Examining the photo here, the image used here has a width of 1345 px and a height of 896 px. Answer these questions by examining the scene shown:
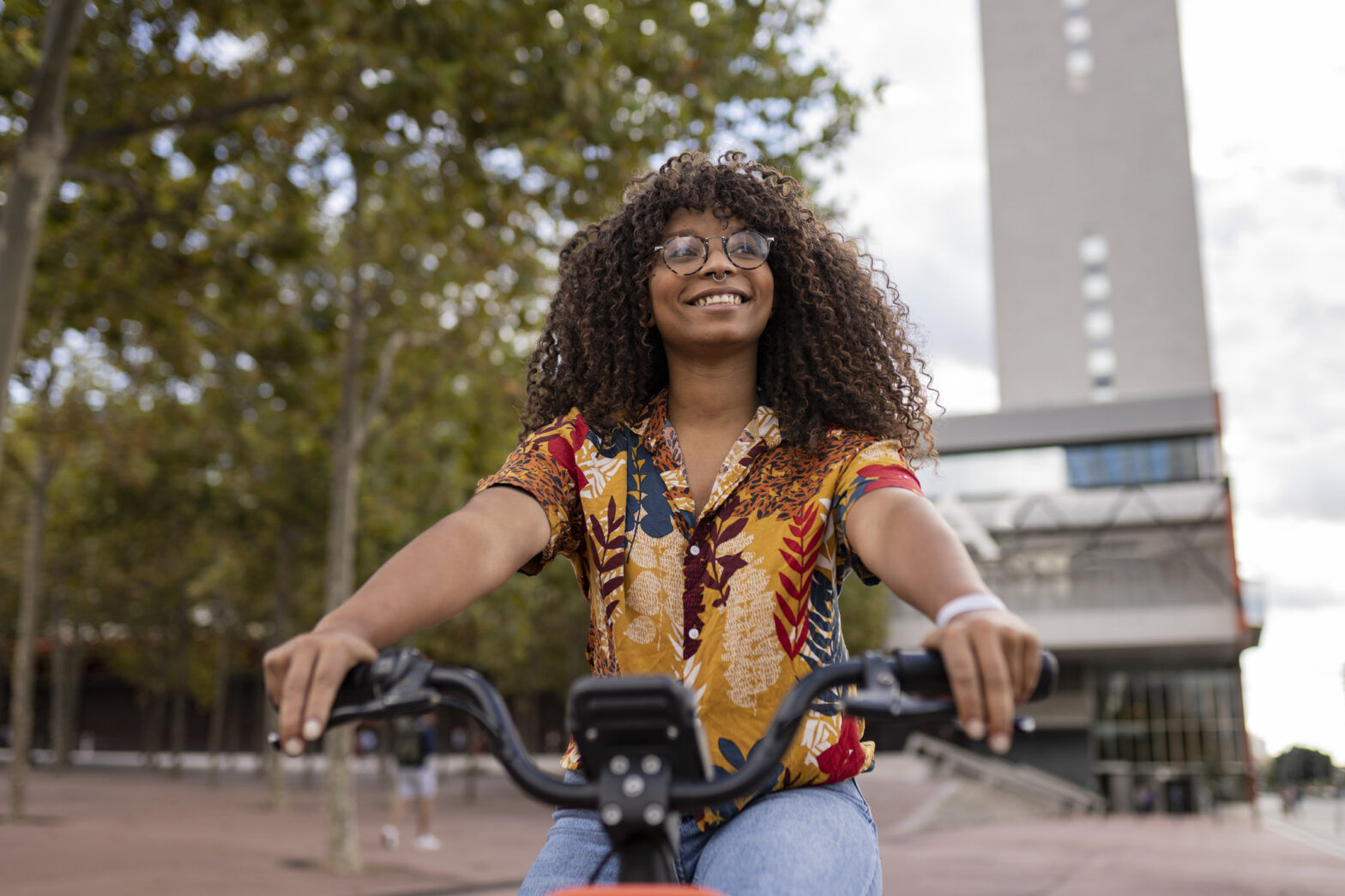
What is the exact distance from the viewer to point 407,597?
5.35ft

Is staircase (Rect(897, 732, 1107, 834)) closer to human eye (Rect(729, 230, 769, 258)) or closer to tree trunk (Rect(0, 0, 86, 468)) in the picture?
tree trunk (Rect(0, 0, 86, 468))

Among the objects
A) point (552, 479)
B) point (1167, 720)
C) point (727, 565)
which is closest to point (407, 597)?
point (552, 479)

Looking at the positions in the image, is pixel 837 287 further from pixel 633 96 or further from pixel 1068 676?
pixel 1068 676

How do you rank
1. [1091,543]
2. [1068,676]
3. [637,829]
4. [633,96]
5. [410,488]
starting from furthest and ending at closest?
[1068,676] < [1091,543] < [410,488] < [633,96] < [637,829]

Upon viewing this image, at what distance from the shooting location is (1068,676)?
5041cm

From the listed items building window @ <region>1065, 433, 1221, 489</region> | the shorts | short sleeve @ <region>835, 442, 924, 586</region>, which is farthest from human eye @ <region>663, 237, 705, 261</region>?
building window @ <region>1065, 433, 1221, 489</region>

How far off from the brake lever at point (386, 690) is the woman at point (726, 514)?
0.03 meters

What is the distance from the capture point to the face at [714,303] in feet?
7.08

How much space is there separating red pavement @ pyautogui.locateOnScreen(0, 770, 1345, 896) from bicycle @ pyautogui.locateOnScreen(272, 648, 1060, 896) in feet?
32.4

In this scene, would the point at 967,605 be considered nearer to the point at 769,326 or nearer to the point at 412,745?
the point at 769,326

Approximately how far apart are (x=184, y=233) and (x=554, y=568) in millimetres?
14238

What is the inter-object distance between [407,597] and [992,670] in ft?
2.71

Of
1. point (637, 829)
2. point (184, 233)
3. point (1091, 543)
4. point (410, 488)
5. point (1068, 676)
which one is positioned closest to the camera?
point (637, 829)

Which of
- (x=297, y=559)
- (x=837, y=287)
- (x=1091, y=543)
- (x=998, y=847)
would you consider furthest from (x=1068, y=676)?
(x=837, y=287)
